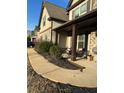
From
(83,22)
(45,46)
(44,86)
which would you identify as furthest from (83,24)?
(44,86)

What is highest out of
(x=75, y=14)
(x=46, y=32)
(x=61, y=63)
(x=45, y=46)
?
(x=75, y=14)

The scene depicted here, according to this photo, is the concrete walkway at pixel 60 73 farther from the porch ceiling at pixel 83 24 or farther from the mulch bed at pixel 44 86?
the porch ceiling at pixel 83 24

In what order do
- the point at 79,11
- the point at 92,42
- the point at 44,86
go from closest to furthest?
the point at 44,86 < the point at 92,42 < the point at 79,11

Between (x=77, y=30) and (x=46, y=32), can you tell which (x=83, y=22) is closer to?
(x=77, y=30)

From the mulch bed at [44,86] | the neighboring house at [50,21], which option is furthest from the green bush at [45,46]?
the mulch bed at [44,86]
